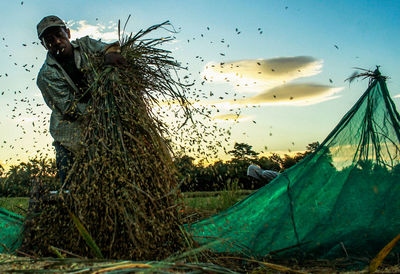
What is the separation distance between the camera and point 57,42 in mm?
3252

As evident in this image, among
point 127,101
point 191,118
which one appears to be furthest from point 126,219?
point 191,118

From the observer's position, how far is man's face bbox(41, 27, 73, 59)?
3244 mm

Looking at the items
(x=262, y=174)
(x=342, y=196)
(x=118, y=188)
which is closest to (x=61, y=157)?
(x=118, y=188)

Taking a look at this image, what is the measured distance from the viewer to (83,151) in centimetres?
265

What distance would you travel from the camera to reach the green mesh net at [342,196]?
270 cm

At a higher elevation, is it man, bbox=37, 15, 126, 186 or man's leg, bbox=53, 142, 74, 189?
man, bbox=37, 15, 126, 186

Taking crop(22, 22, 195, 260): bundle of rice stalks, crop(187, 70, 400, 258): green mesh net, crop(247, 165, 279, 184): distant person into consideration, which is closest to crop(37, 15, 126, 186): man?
crop(22, 22, 195, 260): bundle of rice stalks

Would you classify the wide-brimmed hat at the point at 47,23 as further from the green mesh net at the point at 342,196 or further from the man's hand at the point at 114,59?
the green mesh net at the point at 342,196

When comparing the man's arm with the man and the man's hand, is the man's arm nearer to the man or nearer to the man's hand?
the man

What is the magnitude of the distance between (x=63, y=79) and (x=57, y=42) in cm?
34

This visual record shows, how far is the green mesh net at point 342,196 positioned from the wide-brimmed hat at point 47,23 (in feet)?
6.82

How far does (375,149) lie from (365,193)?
352mm

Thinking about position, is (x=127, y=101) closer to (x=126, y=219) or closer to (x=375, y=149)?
(x=126, y=219)

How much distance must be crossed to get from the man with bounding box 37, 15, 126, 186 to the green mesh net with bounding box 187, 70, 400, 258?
134 cm
